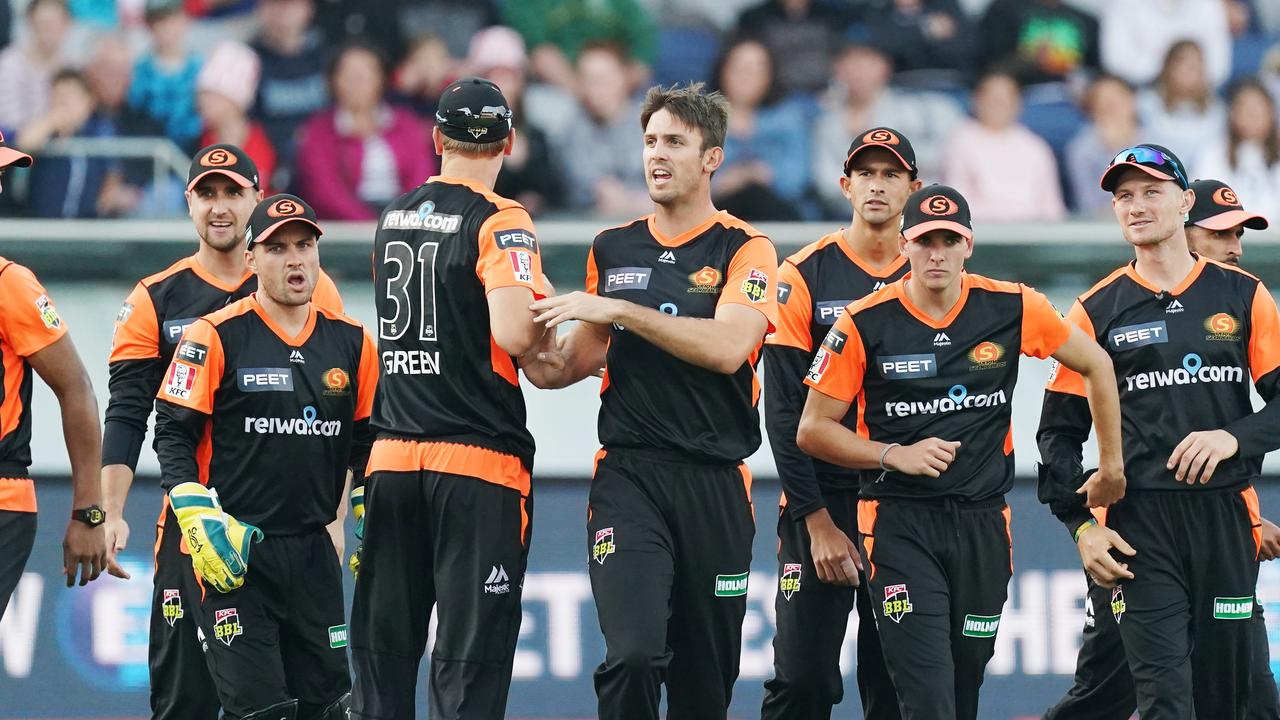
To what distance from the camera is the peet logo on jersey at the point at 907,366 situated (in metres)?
6.86

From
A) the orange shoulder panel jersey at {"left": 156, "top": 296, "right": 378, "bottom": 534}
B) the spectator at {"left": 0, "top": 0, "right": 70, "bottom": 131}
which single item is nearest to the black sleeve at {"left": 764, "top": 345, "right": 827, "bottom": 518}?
the orange shoulder panel jersey at {"left": 156, "top": 296, "right": 378, "bottom": 534}

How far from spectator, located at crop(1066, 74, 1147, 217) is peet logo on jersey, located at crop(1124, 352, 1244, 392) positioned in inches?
234

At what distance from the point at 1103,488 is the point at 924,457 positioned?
0.92m

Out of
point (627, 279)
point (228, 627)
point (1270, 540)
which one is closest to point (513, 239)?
point (627, 279)

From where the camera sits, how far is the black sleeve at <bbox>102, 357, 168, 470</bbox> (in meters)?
7.58

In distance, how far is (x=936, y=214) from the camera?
22.0 feet

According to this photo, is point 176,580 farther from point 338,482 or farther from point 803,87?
point 803,87

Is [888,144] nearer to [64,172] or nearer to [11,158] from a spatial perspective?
[11,158]

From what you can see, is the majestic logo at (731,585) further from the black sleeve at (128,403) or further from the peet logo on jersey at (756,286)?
the black sleeve at (128,403)

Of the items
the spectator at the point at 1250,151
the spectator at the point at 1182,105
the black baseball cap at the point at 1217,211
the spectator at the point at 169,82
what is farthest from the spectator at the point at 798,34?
the black baseball cap at the point at 1217,211

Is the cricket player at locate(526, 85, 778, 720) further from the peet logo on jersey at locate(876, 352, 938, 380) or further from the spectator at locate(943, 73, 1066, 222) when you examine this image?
the spectator at locate(943, 73, 1066, 222)

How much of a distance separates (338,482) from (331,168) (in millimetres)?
5478

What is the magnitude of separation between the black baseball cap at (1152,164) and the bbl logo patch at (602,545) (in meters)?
2.49

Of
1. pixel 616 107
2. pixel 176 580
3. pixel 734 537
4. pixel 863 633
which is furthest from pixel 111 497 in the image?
pixel 616 107
